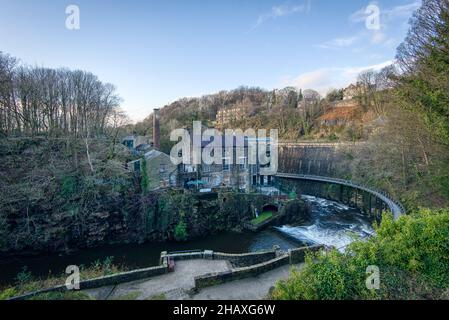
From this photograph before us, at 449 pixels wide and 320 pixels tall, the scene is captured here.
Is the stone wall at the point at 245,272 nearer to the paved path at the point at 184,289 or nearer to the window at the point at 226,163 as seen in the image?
the paved path at the point at 184,289

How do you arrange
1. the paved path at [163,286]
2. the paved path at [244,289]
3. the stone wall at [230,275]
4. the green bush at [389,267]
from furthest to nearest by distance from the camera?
the stone wall at [230,275] → the paved path at [163,286] → the paved path at [244,289] → the green bush at [389,267]

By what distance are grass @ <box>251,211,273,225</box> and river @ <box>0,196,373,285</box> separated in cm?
107

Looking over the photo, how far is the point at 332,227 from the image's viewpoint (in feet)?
80.4

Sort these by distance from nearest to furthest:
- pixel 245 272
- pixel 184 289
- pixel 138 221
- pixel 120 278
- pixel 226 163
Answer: pixel 184 289 → pixel 245 272 → pixel 120 278 → pixel 138 221 → pixel 226 163

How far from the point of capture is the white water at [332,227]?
21.4m

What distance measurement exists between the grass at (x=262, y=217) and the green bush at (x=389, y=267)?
674 inches

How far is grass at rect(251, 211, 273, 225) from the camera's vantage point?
24141 millimetres

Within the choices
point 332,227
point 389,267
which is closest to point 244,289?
point 389,267

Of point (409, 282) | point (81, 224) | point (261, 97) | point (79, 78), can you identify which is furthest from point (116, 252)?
point (261, 97)

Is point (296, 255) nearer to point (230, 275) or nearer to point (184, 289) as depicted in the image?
point (230, 275)

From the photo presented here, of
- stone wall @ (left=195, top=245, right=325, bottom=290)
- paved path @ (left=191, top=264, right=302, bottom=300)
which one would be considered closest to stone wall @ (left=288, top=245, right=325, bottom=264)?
stone wall @ (left=195, top=245, right=325, bottom=290)

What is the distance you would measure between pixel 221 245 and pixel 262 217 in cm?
604

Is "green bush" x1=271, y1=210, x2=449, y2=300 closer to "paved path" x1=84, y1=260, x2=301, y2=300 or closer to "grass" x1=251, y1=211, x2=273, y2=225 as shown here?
"paved path" x1=84, y1=260, x2=301, y2=300

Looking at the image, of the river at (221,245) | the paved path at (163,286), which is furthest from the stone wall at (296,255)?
the river at (221,245)
